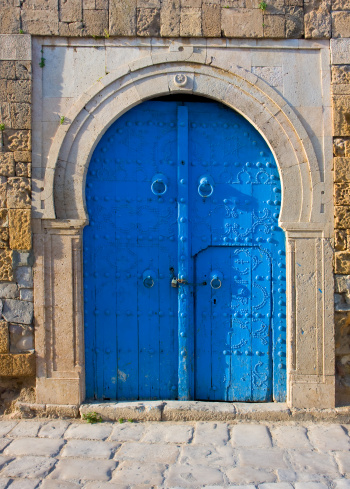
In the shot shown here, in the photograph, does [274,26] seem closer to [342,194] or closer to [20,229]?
[342,194]

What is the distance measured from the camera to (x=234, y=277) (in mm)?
4219

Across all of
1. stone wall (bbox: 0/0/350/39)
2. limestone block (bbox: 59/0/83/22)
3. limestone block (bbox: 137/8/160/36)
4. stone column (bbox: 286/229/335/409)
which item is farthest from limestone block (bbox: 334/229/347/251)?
limestone block (bbox: 59/0/83/22)

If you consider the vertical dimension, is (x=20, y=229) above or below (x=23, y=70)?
below

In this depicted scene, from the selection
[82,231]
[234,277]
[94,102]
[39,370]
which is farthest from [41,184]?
[234,277]

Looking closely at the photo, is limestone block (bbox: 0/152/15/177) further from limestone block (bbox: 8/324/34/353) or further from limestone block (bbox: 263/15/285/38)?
limestone block (bbox: 263/15/285/38)

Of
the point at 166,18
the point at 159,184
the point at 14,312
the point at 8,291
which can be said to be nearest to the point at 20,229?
the point at 8,291

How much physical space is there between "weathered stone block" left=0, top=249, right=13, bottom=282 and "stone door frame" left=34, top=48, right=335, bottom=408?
0.70ft

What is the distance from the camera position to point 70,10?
4043mm

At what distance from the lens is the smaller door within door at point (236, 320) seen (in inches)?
165

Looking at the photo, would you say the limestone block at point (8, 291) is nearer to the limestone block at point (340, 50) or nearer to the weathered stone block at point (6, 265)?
the weathered stone block at point (6, 265)

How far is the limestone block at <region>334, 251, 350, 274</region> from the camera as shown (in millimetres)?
4051

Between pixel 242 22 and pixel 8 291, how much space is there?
2.94m

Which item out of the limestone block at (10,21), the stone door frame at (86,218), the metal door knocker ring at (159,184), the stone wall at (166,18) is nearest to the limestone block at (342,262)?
the stone door frame at (86,218)

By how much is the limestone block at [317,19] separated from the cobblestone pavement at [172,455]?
3.18m
